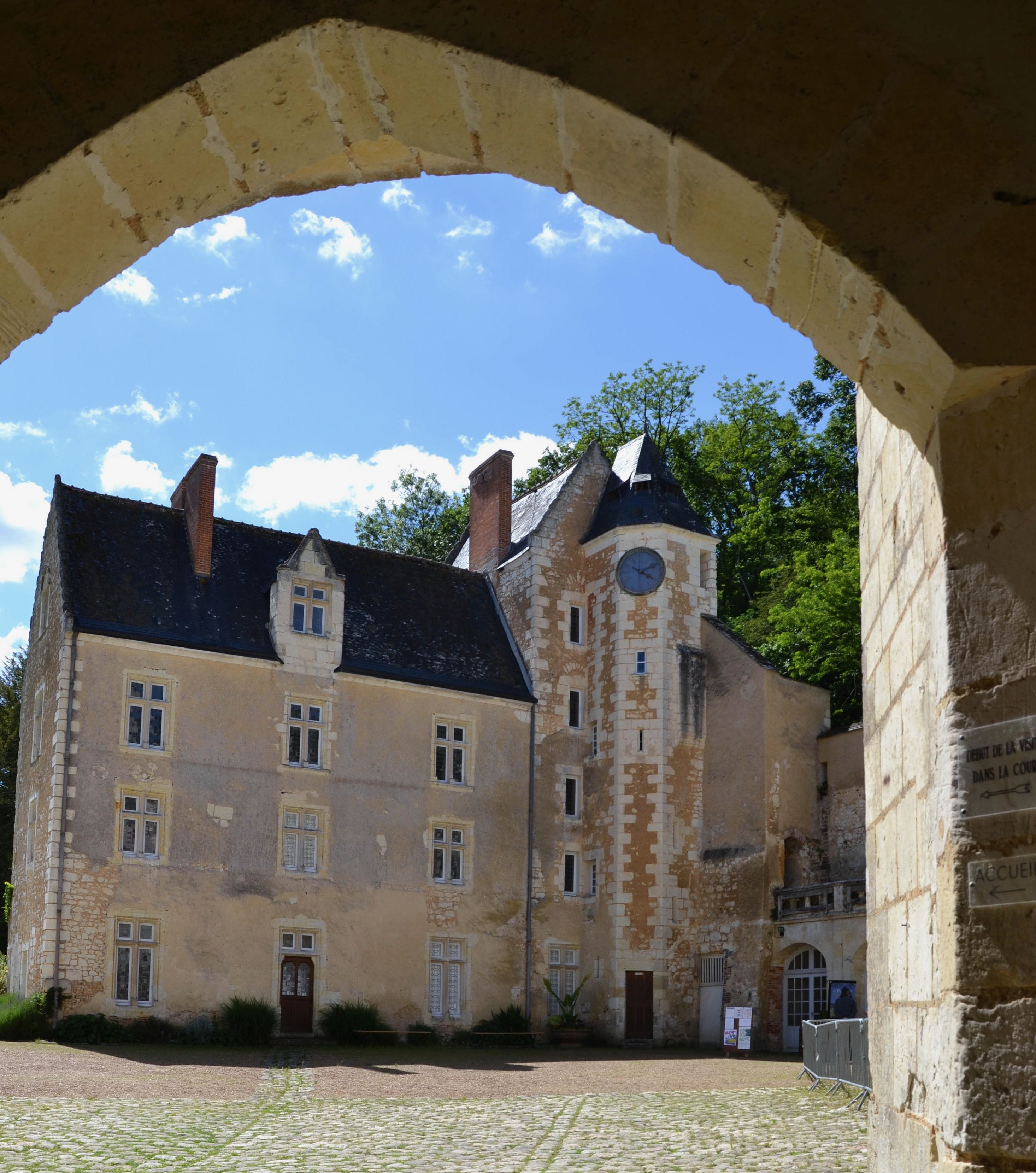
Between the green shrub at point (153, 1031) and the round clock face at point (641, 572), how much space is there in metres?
11.9

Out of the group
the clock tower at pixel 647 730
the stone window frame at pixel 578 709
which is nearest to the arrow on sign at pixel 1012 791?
the clock tower at pixel 647 730

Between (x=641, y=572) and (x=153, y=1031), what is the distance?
41.4ft

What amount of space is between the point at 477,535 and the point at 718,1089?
17227 mm

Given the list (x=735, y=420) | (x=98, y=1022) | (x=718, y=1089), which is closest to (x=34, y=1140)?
(x=718, y=1089)

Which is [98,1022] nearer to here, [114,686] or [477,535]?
[114,686]

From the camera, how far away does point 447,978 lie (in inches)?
969

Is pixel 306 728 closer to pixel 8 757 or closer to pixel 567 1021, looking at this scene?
pixel 567 1021

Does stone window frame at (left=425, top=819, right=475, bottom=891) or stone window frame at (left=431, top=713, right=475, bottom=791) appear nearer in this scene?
stone window frame at (left=425, top=819, right=475, bottom=891)

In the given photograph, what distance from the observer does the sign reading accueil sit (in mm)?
2566

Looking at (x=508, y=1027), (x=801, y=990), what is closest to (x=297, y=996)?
(x=508, y=1027)

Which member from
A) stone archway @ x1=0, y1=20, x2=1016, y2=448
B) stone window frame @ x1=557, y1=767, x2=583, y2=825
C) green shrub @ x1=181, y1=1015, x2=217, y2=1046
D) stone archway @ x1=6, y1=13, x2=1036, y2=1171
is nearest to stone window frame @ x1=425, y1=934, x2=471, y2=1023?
stone window frame @ x1=557, y1=767, x2=583, y2=825

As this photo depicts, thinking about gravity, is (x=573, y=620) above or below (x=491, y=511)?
below

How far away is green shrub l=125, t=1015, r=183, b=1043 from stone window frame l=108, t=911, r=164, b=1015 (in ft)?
0.59

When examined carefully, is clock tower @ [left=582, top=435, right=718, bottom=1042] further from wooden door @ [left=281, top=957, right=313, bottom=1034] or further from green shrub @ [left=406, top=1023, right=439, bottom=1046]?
wooden door @ [left=281, top=957, right=313, bottom=1034]
